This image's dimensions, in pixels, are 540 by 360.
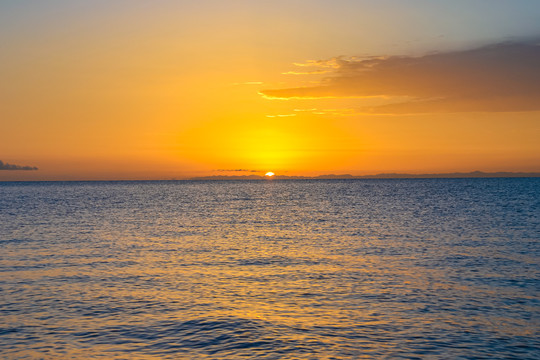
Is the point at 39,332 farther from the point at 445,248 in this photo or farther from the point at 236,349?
the point at 445,248

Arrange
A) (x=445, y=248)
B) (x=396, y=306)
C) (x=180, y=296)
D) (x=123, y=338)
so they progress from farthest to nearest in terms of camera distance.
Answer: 1. (x=445, y=248)
2. (x=180, y=296)
3. (x=396, y=306)
4. (x=123, y=338)

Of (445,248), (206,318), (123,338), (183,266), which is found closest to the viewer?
(123,338)

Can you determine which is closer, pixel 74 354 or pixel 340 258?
pixel 74 354

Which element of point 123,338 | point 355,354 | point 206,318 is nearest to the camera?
point 355,354

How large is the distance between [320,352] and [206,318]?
18.7 ft

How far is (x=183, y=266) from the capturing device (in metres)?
32.0

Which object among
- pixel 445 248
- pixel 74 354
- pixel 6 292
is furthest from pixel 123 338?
pixel 445 248

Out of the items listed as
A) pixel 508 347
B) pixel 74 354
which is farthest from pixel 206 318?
pixel 508 347

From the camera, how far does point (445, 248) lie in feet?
131

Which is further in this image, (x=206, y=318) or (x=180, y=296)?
(x=180, y=296)

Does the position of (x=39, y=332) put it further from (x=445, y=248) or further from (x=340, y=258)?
(x=445, y=248)

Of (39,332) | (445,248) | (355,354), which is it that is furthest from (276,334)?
(445,248)

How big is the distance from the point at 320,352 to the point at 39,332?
1028cm

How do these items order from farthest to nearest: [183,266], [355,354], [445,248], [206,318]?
[445,248]
[183,266]
[206,318]
[355,354]
